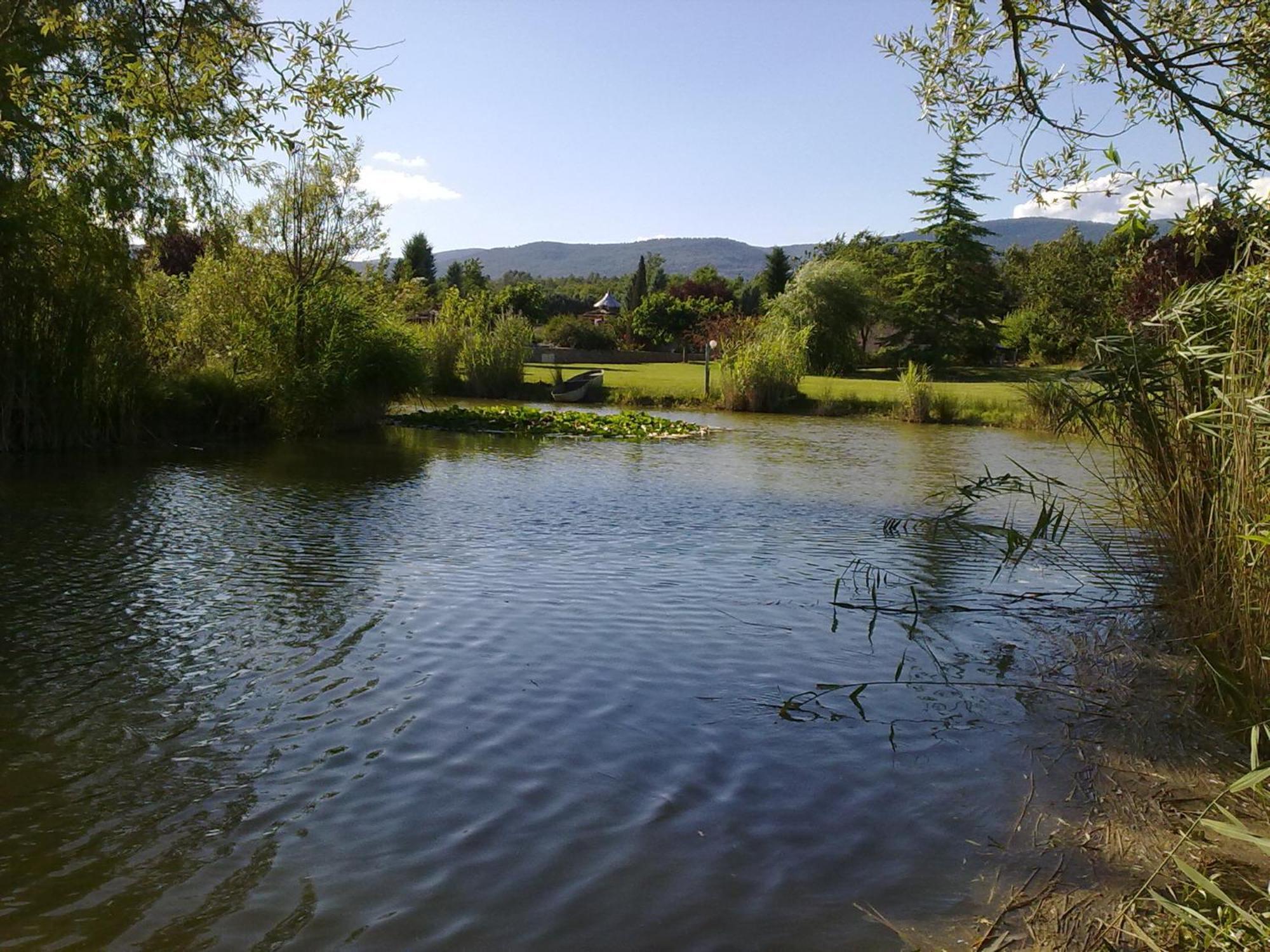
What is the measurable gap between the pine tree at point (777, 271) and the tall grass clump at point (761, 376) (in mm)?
49023

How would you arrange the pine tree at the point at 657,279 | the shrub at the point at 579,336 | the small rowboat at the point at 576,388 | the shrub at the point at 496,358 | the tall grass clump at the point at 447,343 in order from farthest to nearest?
the pine tree at the point at 657,279 → the shrub at the point at 579,336 → the shrub at the point at 496,358 → the small rowboat at the point at 576,388 → the tall grass clump at the point at 447,343

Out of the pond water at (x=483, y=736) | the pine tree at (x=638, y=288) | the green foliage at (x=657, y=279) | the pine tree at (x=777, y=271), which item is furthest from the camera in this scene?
the green foliage at (x=657, y=279)

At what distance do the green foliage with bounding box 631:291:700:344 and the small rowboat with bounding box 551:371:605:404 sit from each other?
41574 millimetres

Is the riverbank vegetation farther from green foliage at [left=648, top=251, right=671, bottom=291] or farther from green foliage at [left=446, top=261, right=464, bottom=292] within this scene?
green foliage at [left=648, top=251, right=671, bottom=291]

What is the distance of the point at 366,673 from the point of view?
6.54m

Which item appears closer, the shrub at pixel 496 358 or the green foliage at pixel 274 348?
the green foliage at pixel 274 348

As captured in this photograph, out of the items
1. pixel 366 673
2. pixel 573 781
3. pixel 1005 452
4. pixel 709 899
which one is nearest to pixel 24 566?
pixel 366 673

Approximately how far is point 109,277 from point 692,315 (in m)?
63.9

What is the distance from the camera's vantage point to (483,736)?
18.1 feet

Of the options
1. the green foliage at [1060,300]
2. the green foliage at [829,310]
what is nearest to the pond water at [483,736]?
the green foliage at [829,310]

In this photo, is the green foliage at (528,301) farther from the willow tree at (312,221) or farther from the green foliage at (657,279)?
the willow tree at (312,221)

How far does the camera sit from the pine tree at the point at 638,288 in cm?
10762

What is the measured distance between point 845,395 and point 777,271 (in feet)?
173

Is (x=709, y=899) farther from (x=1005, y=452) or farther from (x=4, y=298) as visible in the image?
(x=1005, y=452)
